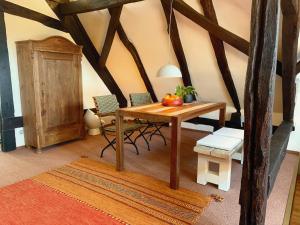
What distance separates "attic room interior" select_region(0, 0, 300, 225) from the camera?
172 centimetres

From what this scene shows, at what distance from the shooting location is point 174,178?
2514 millimetres

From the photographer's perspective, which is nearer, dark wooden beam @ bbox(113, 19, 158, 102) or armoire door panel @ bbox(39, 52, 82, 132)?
armoire door panel @ bbox(39, 52, 82, 132)

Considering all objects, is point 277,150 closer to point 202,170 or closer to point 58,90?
point 202,170

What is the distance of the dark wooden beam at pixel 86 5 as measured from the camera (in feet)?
11.0

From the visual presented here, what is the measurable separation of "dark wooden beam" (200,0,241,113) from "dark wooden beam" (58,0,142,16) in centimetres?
106

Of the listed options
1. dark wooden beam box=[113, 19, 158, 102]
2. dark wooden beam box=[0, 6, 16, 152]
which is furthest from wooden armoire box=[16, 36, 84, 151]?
dark wooden beam box=[113, 19, 158, 102]

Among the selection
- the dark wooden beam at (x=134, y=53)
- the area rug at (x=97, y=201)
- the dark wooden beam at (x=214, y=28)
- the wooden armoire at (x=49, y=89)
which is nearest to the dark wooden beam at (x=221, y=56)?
the dark wooden beam at (x=214, y=28)

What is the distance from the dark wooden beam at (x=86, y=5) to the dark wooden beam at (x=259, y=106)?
227 centimetres

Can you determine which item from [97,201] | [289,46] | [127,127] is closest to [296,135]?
[289,46]

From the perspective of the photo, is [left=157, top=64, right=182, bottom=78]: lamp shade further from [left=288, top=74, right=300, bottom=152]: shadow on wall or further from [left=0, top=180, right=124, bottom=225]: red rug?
[left=288, top=74, right=300, bottom=152]: shadow on wall

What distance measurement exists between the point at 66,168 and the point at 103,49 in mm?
2567

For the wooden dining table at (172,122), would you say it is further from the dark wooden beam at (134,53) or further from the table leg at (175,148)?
the dark wooden beam at (134,53)

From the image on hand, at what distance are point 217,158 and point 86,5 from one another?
3111mm

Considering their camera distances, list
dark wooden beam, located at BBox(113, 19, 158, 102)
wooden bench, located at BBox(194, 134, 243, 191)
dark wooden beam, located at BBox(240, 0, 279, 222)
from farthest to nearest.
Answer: dark wooden beam, located at BBox(113, 19, 158, 102) → wooden bench, located at BBox(194, 134, 243, 191) → dark wooden beam, located at BBox(240, 0, 279, 222)
